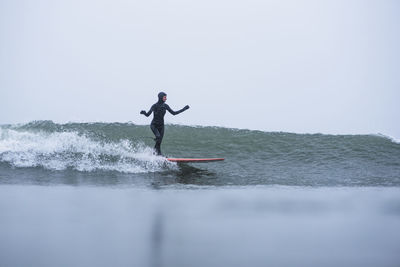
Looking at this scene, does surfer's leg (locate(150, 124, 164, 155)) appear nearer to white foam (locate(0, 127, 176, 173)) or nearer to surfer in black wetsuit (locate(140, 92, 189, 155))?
surfer in black wetsuit (locate(140, 92, 189, 155))

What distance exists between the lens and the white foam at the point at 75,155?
11.0 m

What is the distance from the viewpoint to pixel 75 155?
472 inches

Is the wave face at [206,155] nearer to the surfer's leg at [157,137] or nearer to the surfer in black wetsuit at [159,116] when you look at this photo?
the surfer's leg at [157,137]

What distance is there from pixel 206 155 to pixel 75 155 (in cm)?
399

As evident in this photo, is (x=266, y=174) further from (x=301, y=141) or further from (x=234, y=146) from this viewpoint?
(x=301, y=141)

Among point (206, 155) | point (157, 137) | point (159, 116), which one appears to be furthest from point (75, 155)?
point (206, 155)

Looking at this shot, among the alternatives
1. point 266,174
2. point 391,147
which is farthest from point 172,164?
point 391,147

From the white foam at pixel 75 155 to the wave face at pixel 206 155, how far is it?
0.02m

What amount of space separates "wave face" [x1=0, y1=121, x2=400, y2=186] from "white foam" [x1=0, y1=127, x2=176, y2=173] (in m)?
0.02

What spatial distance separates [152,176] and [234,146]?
4687mm

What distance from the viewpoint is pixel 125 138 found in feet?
48.6

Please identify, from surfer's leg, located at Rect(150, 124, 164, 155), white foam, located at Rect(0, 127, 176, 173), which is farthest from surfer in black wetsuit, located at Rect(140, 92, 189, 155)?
white foam, located at Rect(0, 127, 176, 173)

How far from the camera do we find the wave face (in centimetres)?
1057

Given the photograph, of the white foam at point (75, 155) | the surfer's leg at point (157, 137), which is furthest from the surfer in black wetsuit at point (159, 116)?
the white foam at point (75, 155)
